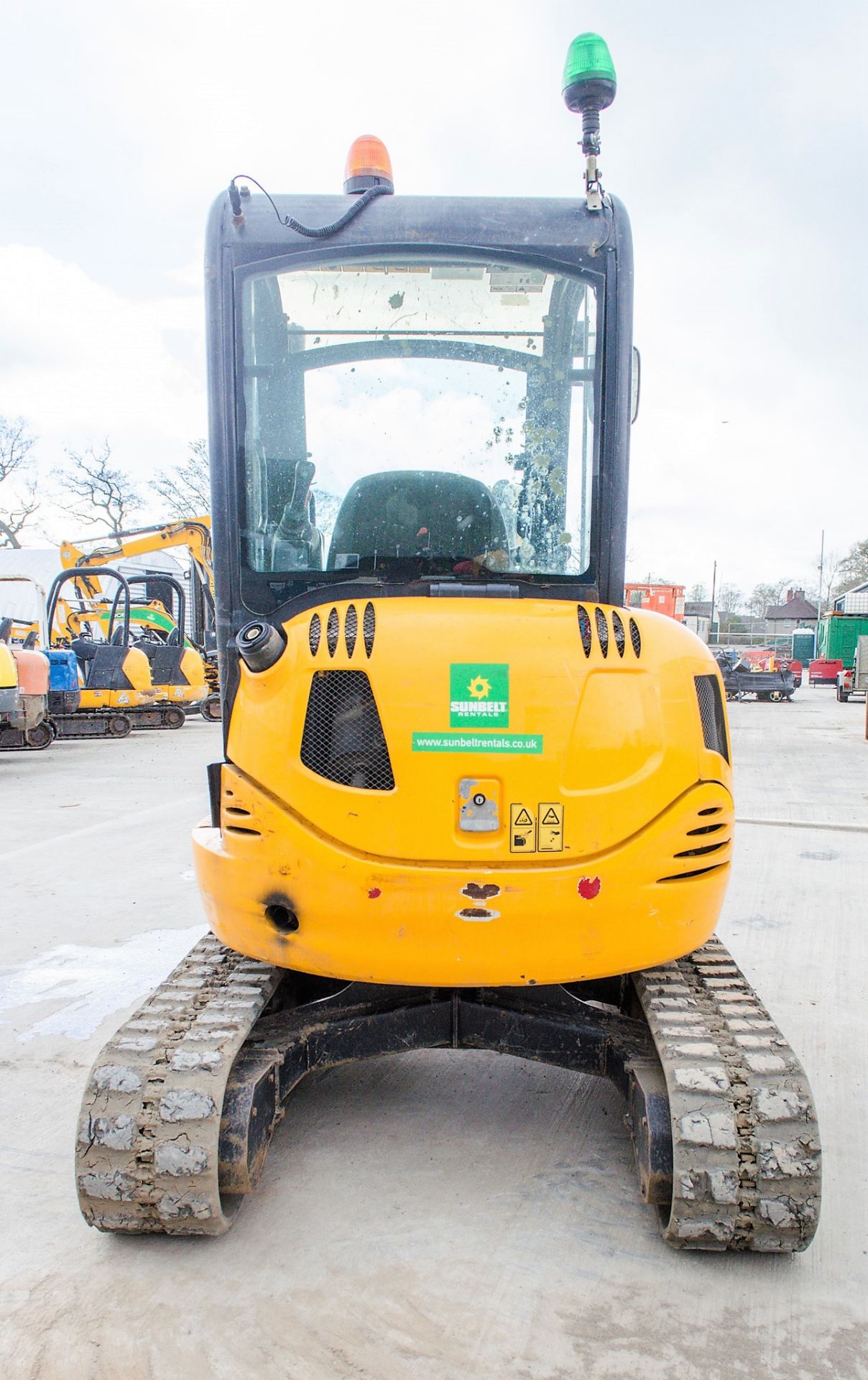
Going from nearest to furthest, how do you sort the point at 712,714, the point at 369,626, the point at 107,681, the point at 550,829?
the point at 550,829, the point at 369,626, the point at 712,714, the point at 107,681

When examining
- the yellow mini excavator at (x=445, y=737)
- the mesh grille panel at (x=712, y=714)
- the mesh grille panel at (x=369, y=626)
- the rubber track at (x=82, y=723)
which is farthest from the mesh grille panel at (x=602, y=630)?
the rubber track at (x=82, y=723)

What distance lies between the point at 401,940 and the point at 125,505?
1741 inches

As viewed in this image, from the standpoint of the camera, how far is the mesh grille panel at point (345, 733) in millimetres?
2443

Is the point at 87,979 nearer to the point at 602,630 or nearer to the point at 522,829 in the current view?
the point at 522,829

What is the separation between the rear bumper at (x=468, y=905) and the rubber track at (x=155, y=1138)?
1.08ft

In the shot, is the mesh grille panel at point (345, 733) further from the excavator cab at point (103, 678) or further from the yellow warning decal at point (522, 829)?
the excavator cab at point (103, 678)

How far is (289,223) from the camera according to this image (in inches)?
115

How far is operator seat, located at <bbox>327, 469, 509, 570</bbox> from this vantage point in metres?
2.93

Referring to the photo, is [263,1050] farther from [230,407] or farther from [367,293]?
[367,293]

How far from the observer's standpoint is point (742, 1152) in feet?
7.48

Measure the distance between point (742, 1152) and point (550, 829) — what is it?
0.83 m

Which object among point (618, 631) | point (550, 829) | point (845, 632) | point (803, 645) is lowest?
point (803, 645)

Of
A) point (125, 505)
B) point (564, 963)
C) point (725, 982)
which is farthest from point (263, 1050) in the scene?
point (125, 505)

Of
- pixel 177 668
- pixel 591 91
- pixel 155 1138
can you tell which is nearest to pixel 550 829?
pixel 155 1138
